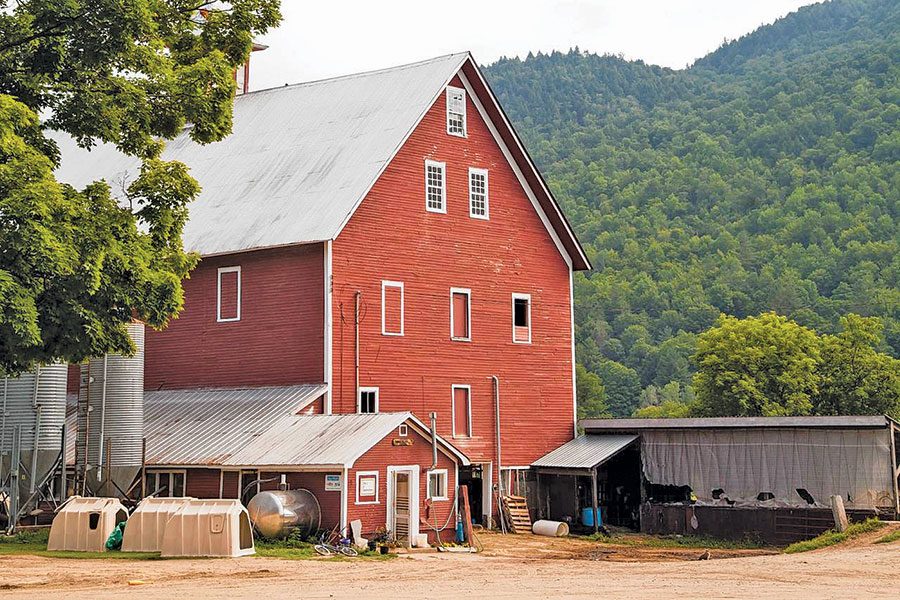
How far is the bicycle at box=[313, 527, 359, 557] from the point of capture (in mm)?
30141

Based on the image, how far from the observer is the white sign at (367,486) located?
3178cm

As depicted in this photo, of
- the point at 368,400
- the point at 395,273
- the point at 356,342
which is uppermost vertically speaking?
the point at 395,273

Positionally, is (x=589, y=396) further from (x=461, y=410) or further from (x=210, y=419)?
(x=210, y=419)

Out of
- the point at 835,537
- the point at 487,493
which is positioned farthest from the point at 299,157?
the point at 835,537

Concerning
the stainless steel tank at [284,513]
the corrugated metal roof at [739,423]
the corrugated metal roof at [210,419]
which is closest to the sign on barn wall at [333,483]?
the stainless steel tank at [284,513]

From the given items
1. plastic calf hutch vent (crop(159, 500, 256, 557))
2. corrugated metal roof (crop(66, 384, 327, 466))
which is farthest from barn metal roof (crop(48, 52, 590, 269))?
plastic calf hutch vent (crop(159, 500, 256, 557))

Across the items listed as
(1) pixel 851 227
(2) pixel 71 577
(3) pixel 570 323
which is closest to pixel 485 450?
(3) pixel 570 323

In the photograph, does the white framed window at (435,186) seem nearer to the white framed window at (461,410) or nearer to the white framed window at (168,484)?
the white framed window at (461,410)

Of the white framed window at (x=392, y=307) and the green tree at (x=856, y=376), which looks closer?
the white framed window at (x=392, y=307)

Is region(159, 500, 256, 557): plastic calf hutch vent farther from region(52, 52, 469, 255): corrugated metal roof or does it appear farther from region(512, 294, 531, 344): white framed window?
region(512, 294, 531, 344): white framed window

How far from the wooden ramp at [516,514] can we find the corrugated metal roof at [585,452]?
59.4 inches

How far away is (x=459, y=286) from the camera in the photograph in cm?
4038

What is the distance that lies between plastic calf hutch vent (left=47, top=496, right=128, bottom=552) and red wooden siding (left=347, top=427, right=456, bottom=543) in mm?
5588

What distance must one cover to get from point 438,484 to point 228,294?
9.12 meters
